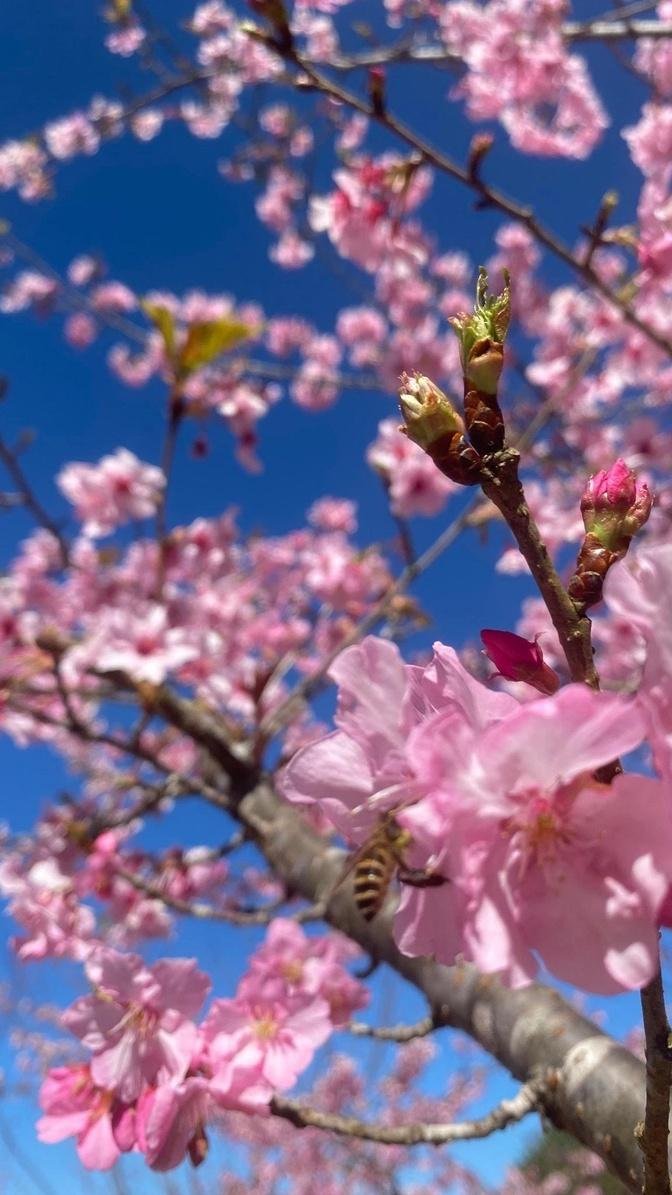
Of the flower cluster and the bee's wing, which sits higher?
the bee's wing

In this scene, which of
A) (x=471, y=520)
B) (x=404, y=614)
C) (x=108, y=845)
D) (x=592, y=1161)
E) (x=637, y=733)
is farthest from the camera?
(x=592, y=1161)

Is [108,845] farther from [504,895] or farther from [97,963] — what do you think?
[504,895]

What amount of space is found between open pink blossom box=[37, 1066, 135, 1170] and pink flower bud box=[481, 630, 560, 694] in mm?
807

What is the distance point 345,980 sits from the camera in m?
1.71

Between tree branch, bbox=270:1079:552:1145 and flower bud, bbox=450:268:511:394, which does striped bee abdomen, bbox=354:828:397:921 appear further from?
flower bud, bbox=450:268:511:394

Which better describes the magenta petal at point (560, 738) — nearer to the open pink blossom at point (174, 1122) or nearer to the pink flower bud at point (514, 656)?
the pink flower bud at point (514, 656)

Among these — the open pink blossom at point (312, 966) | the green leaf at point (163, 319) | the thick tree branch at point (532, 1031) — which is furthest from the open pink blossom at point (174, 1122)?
the green leaf at point (163, 319)

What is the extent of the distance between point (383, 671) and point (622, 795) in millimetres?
185

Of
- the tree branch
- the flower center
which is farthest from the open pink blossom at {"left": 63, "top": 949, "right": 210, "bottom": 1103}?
the flower center

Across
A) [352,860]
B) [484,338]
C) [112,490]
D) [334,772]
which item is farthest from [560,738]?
[112,490]

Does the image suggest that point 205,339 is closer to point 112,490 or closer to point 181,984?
point 112,490

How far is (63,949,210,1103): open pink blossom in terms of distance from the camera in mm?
1057

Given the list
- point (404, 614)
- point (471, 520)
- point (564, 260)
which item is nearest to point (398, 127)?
point (564, 260)

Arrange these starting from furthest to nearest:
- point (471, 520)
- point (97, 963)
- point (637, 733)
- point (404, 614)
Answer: point (404, 614)
point (471, 520)
point (97, 963)
point (637, 733)
